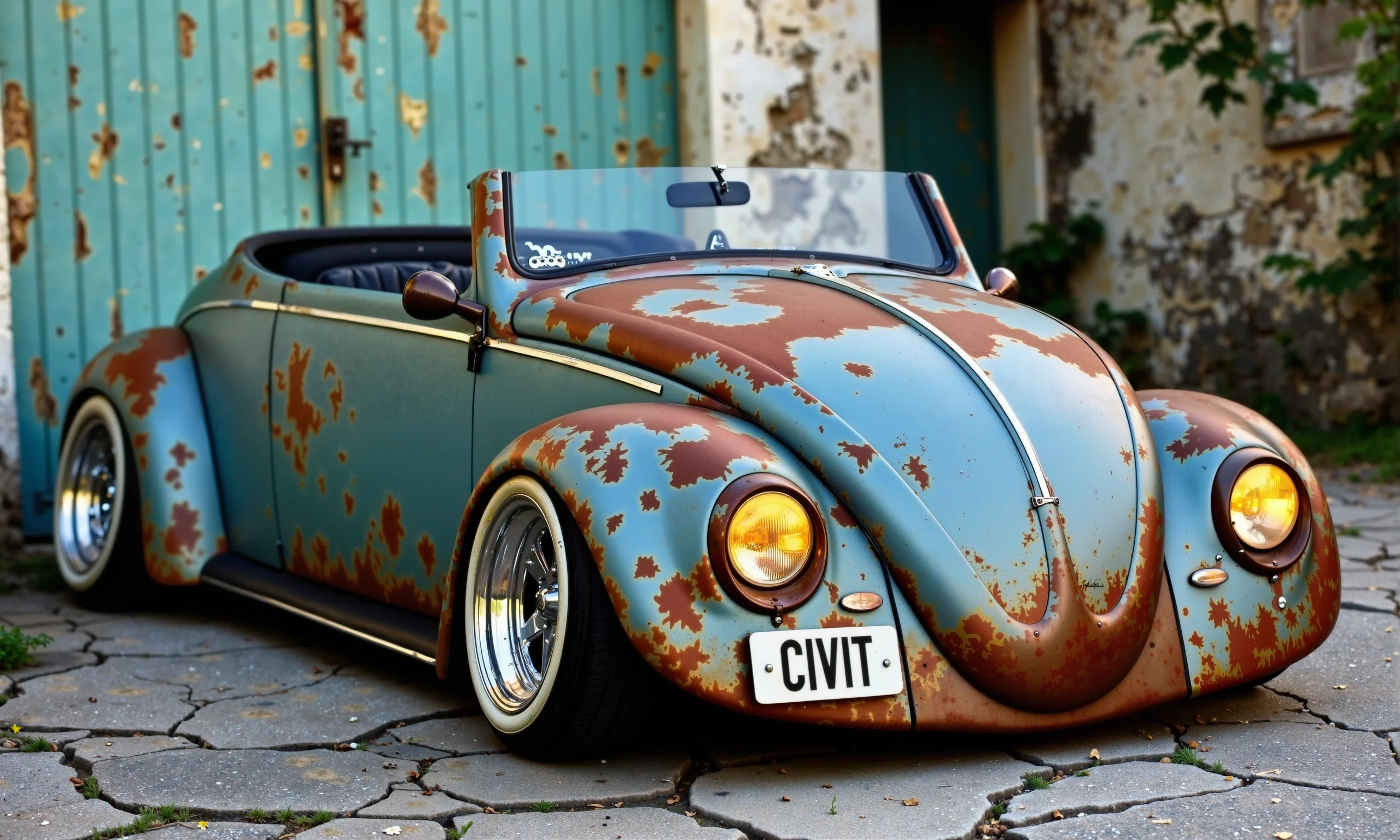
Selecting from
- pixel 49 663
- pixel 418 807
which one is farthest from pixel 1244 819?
pixel 49 663

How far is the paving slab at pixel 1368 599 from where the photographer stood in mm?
3656

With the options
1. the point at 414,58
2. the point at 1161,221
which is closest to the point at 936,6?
the point at 1161,221

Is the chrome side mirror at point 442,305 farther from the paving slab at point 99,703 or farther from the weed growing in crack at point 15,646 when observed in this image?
the weed growing in crack at point 15,646

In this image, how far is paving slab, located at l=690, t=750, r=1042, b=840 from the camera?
221 centimetres

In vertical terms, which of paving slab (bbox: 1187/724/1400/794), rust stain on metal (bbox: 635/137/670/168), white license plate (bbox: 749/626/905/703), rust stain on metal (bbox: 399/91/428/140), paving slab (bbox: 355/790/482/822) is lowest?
paving slab (bbox: 1187/724/1400/794)

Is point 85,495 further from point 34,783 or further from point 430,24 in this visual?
point 430,24

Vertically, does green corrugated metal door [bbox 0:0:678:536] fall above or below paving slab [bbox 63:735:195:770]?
above

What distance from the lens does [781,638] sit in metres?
2.34

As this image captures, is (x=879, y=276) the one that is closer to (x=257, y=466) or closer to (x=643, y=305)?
(x=643, y=305)

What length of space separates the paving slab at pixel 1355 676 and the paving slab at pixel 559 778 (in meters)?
1.14

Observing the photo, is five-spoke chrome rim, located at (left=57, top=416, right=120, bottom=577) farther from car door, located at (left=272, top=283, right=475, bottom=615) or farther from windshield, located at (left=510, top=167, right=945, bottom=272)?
windshield, located at (left=510, top=167, right=945, bottom=272)

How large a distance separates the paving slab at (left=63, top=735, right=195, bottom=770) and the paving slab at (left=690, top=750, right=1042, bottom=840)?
1052 millimetres

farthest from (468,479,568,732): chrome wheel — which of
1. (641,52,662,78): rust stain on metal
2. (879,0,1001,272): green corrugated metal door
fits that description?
(879,0,1001,272): green corrugated metal door

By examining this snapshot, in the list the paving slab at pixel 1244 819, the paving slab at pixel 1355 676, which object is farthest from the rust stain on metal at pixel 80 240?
the paving slab at pixel 1244 819
